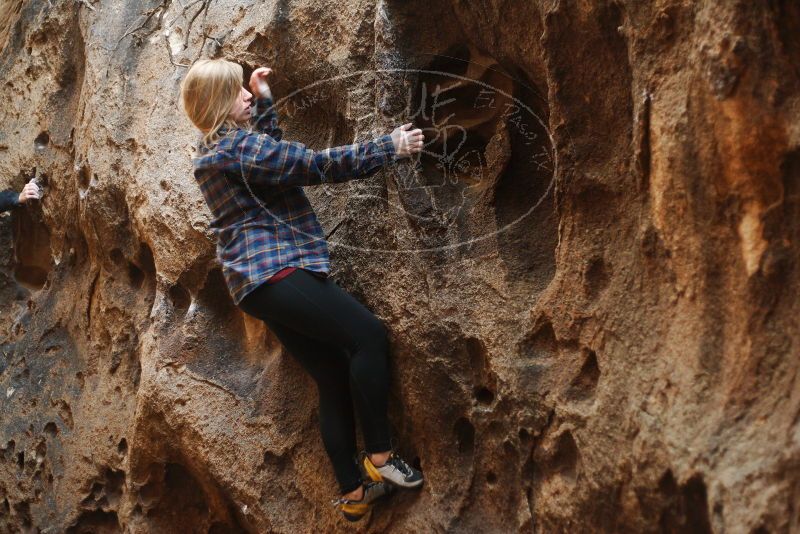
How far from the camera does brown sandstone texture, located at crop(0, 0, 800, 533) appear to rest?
189 centimetres

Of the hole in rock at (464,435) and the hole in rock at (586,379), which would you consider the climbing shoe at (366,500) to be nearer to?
the hole in rock at (464,435)

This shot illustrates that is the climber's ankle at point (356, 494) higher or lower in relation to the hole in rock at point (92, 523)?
higher

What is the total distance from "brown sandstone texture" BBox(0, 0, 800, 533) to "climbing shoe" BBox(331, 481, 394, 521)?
0.09 meters

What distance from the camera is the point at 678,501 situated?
1.99 metres

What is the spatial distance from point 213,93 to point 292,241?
461 mm

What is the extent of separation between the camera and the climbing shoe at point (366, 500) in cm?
275

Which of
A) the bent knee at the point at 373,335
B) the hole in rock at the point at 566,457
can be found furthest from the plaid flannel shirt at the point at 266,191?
the hole in rock at the point at 566,457

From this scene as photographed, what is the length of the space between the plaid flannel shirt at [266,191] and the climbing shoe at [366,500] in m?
0.68

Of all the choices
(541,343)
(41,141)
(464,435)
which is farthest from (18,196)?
(541,343)

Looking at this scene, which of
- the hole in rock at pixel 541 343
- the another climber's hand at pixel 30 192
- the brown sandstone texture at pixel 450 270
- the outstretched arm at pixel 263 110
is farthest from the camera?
the another climber's hand at pixel 30 192

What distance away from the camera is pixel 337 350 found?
277cm

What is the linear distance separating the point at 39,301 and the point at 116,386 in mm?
826

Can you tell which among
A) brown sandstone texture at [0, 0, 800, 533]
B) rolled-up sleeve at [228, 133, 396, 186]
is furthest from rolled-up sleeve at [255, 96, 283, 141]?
brown sandstone texture at [0, 0, 800, 533]

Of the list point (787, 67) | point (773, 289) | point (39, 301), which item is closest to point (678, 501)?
point (773, 289)
